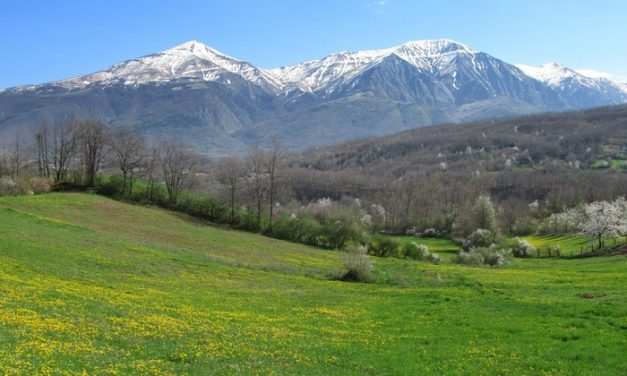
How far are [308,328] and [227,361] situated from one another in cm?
798

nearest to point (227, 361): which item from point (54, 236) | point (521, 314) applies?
point (521, 314)

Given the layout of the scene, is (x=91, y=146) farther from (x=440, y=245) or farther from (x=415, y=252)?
(x=440, y=245)

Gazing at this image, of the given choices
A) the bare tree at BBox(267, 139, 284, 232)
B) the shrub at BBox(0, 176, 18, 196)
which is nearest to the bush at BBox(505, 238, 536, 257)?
the bare tree at BBox(267, 139, 284, 232)

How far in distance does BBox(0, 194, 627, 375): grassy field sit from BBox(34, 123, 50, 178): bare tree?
190 feet

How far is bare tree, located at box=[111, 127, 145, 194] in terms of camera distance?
3802 inches

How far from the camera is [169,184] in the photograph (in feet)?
325

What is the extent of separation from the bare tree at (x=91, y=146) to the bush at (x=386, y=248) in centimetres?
5590

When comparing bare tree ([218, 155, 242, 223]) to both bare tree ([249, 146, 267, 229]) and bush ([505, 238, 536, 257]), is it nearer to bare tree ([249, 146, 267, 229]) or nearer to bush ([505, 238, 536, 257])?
bare tree ([249, 146, 267, 229])

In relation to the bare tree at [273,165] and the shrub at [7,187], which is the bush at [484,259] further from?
the shrub at [7,187]

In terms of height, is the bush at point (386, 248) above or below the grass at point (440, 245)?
above

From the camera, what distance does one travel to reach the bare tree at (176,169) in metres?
98.6

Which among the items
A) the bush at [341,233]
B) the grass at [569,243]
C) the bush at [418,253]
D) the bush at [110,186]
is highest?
the bush at [110,186]

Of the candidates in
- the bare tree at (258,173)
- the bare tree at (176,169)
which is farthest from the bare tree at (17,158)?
the bare tree at (258,173)

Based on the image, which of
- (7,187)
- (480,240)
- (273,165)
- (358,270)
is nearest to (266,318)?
(358,270)
